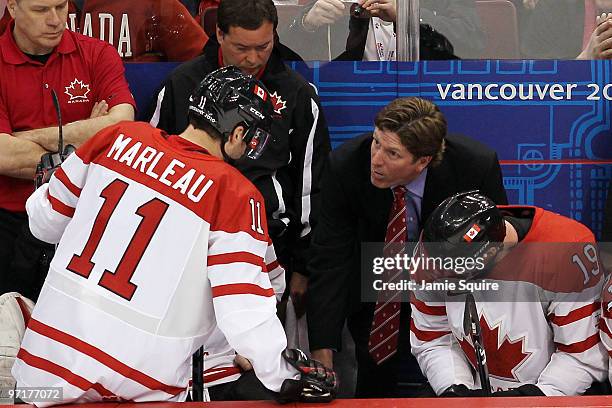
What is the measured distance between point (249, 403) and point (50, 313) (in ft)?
1.71

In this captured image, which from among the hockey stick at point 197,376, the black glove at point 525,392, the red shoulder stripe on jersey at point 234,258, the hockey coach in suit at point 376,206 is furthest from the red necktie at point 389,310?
the red shoulder stripe on jersey at point 234,258

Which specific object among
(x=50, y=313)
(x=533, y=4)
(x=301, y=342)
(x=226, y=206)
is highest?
(x=533, y=4)

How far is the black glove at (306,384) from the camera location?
8.20ft

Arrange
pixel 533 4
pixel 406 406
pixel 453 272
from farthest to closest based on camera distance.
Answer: pixel 533 4, pixel 453 272, pixel 406 406

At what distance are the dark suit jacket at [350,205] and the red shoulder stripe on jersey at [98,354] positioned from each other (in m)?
1.02

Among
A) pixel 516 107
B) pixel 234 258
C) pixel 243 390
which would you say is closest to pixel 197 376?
pixel 234 258

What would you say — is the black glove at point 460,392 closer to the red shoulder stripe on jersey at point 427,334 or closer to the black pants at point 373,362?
the red shoulder stripe on jersey at point 427,334

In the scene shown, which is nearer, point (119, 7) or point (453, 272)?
point (453, 272)

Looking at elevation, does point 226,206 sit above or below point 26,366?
above

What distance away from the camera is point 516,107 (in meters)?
3.83

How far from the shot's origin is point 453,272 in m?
3.19

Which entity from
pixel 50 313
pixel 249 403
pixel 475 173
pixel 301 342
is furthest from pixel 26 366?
pixel 475 173

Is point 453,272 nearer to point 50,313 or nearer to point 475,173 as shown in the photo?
point 475,173

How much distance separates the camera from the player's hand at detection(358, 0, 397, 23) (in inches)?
147
